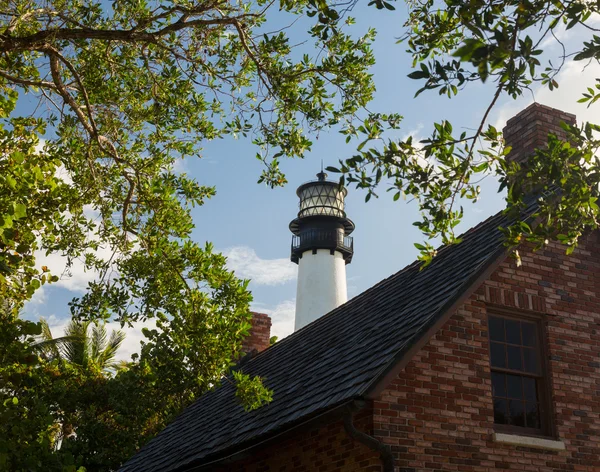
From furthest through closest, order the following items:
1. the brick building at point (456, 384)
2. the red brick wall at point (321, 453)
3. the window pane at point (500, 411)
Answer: the window pane at point (500, 411)
the brick building at point (456, 384)
the red brick wall at point (321, 453)

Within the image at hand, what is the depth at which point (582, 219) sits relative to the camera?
24.3 ft

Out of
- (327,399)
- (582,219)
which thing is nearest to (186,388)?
(327,399)

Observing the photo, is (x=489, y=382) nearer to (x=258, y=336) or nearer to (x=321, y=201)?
(x=258, y=336)

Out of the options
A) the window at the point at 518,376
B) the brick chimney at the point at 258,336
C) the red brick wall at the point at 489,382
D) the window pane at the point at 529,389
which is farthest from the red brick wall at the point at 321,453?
the brick chimney at the point at 258,336

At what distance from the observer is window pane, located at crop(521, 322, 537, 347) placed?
10484 millimetres

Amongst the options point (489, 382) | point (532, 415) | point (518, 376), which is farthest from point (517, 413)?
point (489, 382)

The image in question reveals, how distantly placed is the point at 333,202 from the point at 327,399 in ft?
87.8

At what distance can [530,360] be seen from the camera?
1034 cm

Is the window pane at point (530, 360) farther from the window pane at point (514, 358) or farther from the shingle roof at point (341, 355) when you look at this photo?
the shingle roof at point (341, 355)

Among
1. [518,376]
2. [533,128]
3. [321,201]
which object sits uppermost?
[321,201]

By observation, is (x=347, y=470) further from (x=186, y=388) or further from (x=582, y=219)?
(x=186, y=388)

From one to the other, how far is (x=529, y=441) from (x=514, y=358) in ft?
3.97

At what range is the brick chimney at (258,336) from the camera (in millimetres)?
18766

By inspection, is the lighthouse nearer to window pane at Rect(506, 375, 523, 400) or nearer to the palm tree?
the palm tree
